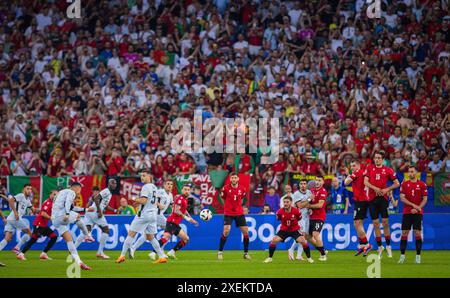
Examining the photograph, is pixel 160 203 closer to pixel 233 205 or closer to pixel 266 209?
pixel 233 205

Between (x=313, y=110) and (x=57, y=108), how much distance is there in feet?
31.7

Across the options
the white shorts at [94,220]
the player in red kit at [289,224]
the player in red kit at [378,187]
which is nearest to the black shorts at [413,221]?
the player in red kit at [378,187]

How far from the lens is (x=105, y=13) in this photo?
38.0 metres

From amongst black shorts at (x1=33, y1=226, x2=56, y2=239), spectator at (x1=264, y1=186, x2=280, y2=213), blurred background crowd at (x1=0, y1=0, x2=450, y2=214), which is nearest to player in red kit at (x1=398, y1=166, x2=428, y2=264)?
blurred background crowd at (x1=0, y1=0, x2=450, y2=214)

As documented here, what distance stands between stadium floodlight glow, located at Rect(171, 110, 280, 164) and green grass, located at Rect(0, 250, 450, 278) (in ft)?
15.6

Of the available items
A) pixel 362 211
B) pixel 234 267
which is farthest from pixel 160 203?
pixel 362 211

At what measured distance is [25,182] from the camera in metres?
30.8

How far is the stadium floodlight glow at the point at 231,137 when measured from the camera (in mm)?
30312

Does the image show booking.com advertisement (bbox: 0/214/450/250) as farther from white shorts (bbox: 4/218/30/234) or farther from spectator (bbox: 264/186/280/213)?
white shorts (bbox: 4/218/30/234)

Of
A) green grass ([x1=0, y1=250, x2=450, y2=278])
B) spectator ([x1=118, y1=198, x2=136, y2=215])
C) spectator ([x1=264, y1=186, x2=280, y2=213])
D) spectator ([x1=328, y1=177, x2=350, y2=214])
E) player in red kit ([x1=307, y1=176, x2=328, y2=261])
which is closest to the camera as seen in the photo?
green grass ([x1=0, y1=250, x2=450, y2=278])

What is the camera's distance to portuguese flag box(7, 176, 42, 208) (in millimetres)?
30516

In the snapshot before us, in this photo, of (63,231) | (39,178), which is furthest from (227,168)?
(63,231)

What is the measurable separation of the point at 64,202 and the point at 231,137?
9.05 meters

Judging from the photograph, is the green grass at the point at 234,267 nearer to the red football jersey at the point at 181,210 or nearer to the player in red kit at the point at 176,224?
the player in red kit at the point at 176,224
